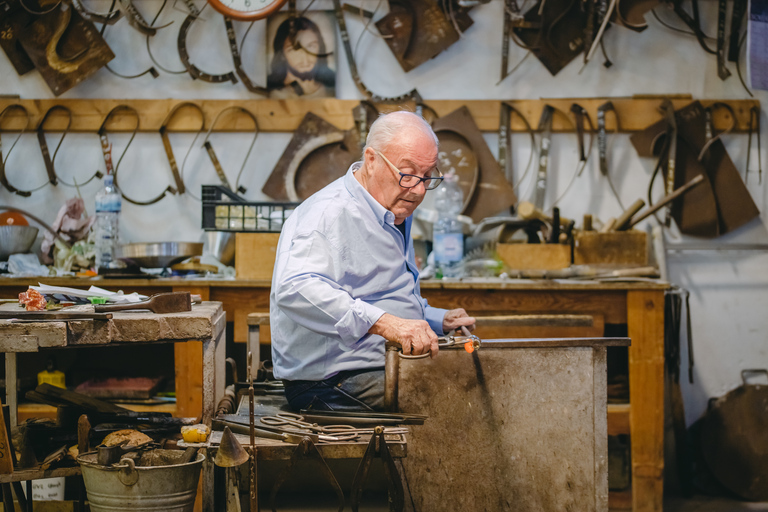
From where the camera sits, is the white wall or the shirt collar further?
the white wall

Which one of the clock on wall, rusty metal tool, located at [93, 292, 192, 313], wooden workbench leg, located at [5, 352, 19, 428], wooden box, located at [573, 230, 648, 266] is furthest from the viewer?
the clock on wall

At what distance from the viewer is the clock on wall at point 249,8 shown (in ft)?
12.0

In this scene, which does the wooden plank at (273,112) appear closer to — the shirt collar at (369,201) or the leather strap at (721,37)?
the leather strap at (721,37)

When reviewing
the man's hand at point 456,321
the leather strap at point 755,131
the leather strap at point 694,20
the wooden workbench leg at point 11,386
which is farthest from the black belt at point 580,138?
the wooden workbench leg at point 11,386

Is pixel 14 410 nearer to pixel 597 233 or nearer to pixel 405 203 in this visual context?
pixel 405 203

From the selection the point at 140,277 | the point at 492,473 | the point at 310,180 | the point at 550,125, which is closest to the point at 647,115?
the point at 550,125

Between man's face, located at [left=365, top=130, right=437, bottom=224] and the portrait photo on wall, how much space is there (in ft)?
6.18

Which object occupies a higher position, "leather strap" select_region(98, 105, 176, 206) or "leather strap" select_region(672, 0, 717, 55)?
"leather strap" select_region(672, 0, 717, 55)

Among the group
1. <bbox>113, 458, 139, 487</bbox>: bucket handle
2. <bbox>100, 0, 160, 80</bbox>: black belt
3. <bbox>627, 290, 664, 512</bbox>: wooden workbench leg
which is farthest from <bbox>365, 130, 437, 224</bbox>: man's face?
<bbox>100, 0, 160, 80</bbox>: black belt

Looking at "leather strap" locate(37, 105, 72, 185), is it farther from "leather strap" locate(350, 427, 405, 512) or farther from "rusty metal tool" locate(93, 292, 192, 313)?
"leather strap" locate(350, 427, 405, 512)

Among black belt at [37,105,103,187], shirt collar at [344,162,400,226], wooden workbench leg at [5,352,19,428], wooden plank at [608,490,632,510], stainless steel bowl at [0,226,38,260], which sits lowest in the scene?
wooden plank at [608,490,632,510]

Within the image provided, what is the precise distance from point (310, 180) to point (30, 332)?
2.41 m

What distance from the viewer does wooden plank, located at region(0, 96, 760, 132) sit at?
396 cm

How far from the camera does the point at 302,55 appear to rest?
3.97 m
